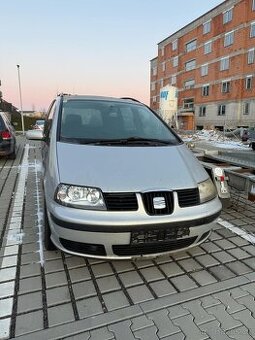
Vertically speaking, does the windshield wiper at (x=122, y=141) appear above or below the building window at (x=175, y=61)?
below

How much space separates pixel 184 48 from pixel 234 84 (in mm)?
13218

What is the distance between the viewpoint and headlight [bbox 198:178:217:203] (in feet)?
9.41

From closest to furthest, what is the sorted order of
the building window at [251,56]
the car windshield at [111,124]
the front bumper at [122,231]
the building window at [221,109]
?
the front bumper at [122,231] < the car windshield at [111,124] < the building window at [251,56] < the building window at [221,109]

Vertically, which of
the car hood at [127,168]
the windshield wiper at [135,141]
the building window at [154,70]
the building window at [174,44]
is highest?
the building window at [174,44]

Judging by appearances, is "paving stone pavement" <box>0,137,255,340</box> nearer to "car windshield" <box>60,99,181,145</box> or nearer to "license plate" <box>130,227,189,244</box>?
"license plate" <box>130,227,189,244</box>

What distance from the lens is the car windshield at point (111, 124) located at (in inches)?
136

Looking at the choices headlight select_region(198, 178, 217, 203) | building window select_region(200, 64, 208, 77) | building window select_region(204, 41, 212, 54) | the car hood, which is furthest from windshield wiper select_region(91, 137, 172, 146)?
building window select_region(200, 64, 208, 77)

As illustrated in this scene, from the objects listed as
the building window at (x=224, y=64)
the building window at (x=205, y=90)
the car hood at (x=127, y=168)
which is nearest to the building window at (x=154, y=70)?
the building window at (x=205, y=90)

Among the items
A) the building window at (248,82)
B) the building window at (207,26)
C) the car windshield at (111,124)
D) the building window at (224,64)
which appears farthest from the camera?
the building window at (207,26)

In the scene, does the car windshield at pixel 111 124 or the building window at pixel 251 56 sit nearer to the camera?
the car windshield at pixel 111 124

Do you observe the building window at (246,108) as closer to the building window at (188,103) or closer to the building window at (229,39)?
the building window at (229,39)

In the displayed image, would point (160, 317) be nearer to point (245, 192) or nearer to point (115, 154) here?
point (115, 154)

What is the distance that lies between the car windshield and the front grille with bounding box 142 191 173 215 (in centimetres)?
99

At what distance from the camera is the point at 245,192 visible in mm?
4027
